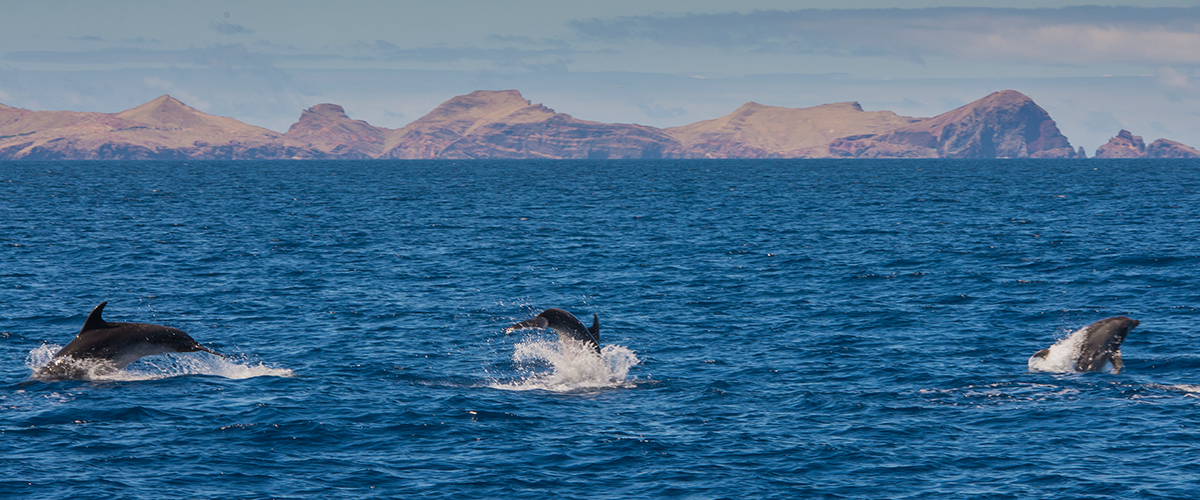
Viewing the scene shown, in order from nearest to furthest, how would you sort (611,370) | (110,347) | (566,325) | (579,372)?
(110,347), (566,325), (579,372), (611,370)

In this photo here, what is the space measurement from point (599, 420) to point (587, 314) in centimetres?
1462

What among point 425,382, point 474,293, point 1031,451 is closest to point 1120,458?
point 1031,451

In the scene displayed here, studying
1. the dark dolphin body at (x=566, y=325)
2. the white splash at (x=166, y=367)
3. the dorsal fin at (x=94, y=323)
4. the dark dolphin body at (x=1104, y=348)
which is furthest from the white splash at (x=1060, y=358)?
the dorsal fin at (x=94, y=323)

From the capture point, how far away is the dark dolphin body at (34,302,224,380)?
24.0m

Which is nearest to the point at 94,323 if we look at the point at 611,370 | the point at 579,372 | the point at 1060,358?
the point at 579,372

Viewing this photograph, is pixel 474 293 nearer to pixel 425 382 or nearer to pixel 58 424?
pixel 425 382

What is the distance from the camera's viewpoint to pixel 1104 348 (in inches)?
1067

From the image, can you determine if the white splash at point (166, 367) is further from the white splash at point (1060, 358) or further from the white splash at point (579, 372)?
the white splash at point (1060, 358)

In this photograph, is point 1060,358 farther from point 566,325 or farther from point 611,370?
point 566,325

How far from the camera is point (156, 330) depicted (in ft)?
79.0

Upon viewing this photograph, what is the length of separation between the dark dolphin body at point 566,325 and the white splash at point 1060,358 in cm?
1196

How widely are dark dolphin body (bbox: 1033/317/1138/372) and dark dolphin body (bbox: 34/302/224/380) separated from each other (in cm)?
2229

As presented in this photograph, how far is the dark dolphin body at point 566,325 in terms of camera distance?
83.3 feet

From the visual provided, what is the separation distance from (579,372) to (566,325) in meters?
1.74
